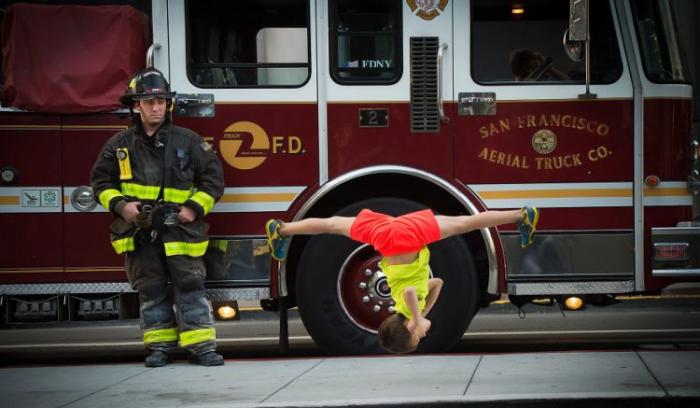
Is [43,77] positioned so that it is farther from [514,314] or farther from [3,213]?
[514,314]

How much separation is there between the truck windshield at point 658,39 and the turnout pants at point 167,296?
320 cm

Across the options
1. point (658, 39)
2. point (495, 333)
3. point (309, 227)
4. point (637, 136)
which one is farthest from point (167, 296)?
point (658, 39)

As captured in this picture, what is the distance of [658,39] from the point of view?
711 centimetres

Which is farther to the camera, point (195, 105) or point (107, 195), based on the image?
point (195, 105)

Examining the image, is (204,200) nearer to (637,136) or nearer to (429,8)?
(429,8)

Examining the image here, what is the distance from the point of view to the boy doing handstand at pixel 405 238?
523cm

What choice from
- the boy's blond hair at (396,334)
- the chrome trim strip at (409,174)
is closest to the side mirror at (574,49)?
the chrome trim strip at (409,174)

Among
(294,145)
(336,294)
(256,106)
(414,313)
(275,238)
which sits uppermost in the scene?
(256,106)

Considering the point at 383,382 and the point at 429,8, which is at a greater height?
the point at 429,8

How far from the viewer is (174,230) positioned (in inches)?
267

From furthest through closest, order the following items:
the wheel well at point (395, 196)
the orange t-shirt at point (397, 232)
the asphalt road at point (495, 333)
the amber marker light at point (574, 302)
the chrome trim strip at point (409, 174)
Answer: the asphalt road at point (495, 333)
the amber marker light at point (574, 302)
the wheel well at point (395, 196)
the chrome trim strip at point (409, 174)
the orange t-shirt at point (397, 232)

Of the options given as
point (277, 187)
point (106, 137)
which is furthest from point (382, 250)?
point (106, 137)

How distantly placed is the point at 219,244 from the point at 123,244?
660 mm

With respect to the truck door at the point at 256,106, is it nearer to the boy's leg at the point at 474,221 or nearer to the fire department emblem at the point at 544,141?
the fire department emblem at the point at 544,141
